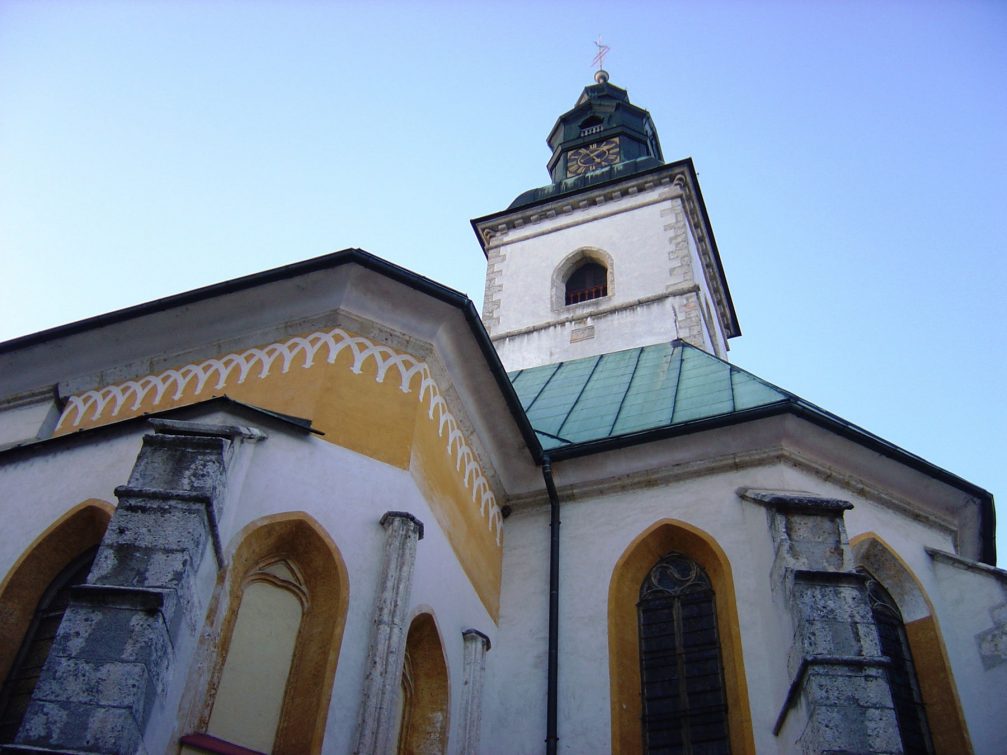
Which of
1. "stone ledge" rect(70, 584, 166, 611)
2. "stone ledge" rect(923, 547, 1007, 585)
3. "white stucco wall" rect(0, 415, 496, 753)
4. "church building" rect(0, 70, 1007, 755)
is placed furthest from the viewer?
"stone ledge" rect(923, 547, 1007, 585)

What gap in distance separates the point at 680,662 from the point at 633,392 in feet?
15.5

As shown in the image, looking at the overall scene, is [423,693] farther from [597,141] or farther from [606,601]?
[597,141]

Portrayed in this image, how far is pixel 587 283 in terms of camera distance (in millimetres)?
20172

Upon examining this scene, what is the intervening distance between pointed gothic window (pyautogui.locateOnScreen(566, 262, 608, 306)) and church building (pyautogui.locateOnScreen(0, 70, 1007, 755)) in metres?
6.47

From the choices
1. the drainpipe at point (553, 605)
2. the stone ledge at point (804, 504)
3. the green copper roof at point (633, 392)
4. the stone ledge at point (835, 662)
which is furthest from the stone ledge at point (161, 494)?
the green copper roof at point (633, 392)

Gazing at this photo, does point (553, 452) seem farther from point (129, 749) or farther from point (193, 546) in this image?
point (129, 749)

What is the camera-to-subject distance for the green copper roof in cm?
1185

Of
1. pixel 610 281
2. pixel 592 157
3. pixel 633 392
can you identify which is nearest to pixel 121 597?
pixel 633 392

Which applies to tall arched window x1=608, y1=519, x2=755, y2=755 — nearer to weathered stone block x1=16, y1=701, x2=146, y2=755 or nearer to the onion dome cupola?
weathered stone block x1=16, y1=701, x2=146, y2=755

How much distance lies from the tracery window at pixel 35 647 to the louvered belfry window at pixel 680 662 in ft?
16.8

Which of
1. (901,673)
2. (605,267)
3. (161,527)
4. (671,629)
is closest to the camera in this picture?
(161,527)

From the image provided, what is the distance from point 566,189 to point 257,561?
15497 mm

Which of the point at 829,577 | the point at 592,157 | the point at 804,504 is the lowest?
the point at 829,577

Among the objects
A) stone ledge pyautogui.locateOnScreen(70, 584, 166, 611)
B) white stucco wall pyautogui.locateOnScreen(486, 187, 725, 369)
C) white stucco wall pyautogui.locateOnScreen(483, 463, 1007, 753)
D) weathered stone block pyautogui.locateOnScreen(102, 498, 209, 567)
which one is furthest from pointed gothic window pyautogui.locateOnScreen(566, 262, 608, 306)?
stone ledge pyautogui.locateOnScreen(70, 584, 166, 611)
